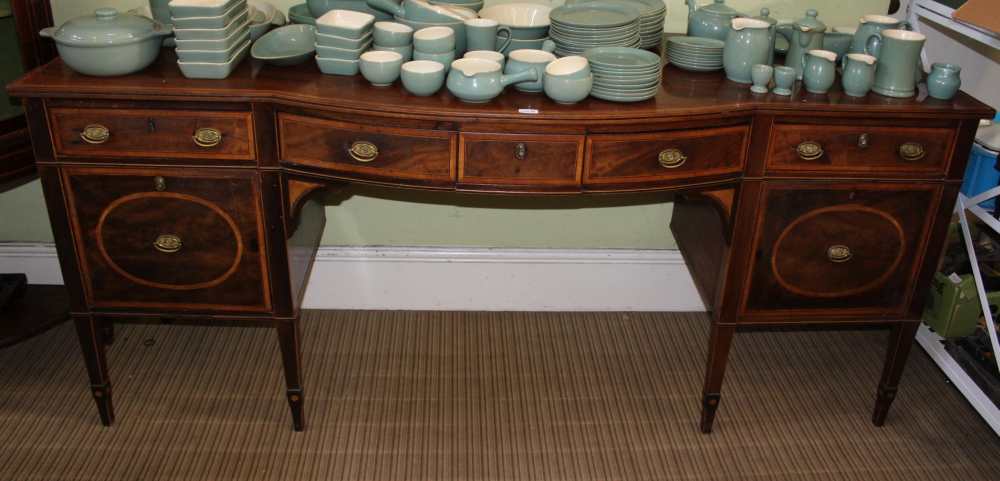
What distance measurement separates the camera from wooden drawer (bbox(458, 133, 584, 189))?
1.83 meters

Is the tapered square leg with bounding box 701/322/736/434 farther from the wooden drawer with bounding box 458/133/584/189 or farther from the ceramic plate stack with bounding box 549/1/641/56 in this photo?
the ceramic plate stack with bounding box 549/1/641/56

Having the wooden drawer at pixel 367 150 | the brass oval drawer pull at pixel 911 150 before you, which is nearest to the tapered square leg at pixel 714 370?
the brass oval drawer pull at pixel 911 150

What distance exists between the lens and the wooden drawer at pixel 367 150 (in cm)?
184

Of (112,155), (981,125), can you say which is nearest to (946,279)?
(981,125)

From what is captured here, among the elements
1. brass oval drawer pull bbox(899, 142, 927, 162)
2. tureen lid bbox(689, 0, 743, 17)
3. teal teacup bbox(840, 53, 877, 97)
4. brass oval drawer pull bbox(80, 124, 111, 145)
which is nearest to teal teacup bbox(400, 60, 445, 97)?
brass oval drawer pull bbox(80, 124, 111, 145)

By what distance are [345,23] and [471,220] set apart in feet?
2.75

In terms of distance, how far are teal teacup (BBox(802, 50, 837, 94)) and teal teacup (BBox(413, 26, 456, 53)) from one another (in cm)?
77

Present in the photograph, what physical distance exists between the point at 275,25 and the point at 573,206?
984 millimetres

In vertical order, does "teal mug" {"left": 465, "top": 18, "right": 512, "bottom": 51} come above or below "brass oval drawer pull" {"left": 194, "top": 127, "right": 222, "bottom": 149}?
above

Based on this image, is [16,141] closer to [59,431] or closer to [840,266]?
[59,431]

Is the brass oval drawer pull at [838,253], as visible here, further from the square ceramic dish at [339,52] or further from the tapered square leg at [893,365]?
the square ceramic dish at [339,52]

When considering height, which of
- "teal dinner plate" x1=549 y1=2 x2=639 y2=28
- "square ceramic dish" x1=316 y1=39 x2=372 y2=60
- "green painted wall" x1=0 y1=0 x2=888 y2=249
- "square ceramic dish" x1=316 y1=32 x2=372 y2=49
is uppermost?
"teal dinner plate" x1=549 y1=2 x2=639 y2=28

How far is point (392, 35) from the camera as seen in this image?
77.5 inches

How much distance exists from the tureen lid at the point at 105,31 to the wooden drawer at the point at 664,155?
38.1 inches
